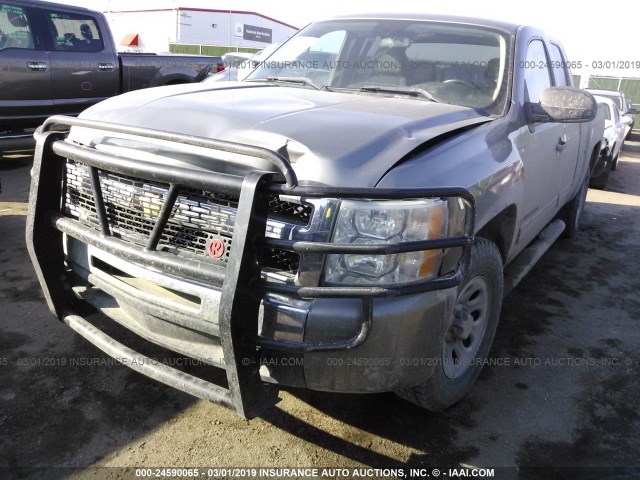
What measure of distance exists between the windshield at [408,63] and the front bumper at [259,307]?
4.32ft

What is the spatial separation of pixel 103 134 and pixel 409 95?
5.38 feet

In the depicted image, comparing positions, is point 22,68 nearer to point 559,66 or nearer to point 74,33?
Result: point 74,33

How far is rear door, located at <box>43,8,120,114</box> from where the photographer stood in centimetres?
→ 764

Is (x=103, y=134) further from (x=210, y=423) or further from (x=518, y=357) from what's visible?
(x=518, y=357)

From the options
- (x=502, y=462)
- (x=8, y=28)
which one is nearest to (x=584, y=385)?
(x=502, y=462)

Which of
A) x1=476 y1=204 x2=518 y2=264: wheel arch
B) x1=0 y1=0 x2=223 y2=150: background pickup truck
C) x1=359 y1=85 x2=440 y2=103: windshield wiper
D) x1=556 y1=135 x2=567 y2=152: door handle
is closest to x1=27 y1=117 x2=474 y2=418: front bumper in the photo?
x1=476 y1=204 x2=518 y2=264: wheel arch

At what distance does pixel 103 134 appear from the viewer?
257cm

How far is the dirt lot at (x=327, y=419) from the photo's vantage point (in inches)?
97.5

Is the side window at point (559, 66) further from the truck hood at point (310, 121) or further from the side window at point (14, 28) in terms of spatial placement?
the side window at point (14, 28)

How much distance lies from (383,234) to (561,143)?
250 cm

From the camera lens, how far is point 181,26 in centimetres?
4266

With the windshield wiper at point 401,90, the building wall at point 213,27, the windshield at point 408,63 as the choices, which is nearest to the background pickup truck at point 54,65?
the windshield at point 408,63

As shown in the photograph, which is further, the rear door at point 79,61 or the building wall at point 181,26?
the building wall at point 181,26

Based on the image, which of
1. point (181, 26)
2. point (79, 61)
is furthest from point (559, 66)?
point (181, 26)
